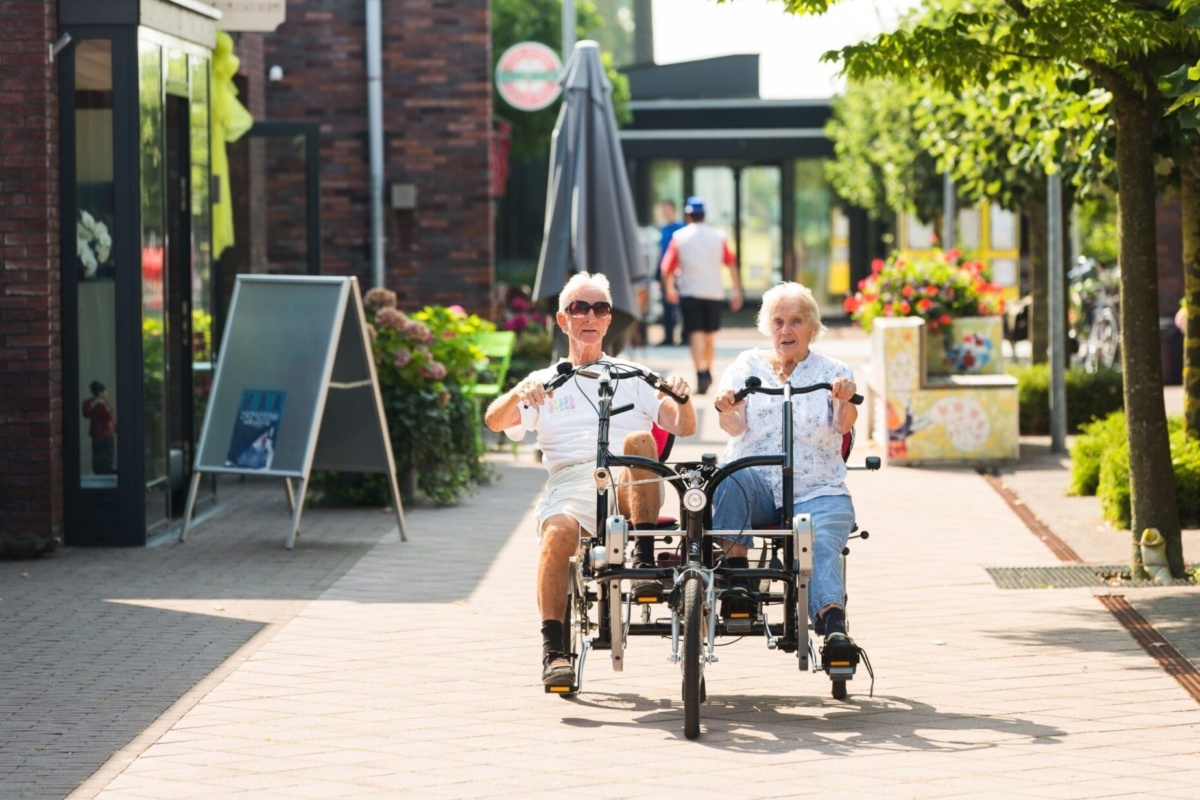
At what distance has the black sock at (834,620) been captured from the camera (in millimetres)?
6355

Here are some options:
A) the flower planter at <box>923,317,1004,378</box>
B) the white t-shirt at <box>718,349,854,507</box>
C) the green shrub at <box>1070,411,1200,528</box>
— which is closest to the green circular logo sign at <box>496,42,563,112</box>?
the flower planter at <box>923,317,1004,378</box>

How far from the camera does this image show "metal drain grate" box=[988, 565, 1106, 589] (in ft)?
29.7

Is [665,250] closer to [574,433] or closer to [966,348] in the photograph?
[966,348]

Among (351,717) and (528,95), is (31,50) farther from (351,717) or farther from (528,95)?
(528,95)

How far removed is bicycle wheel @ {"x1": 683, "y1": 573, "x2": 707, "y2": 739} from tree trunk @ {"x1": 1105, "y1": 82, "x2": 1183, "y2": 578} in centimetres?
362

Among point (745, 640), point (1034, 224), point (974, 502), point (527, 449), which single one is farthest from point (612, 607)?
point (1034, 224)

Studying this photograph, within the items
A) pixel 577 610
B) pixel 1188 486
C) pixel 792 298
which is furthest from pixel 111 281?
pixel 1188 486

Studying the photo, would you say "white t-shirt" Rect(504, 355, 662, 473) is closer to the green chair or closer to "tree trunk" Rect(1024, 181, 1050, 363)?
the green chair

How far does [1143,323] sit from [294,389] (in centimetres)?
433

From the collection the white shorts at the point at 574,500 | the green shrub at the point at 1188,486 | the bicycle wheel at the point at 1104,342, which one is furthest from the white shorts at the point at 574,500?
the bicycle wheel at the point at 1104,342

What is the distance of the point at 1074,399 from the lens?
15750 millimetres

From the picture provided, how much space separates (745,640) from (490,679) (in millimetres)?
1261

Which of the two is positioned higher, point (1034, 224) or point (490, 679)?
point (1034, 224)

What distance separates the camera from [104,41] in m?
10.4
